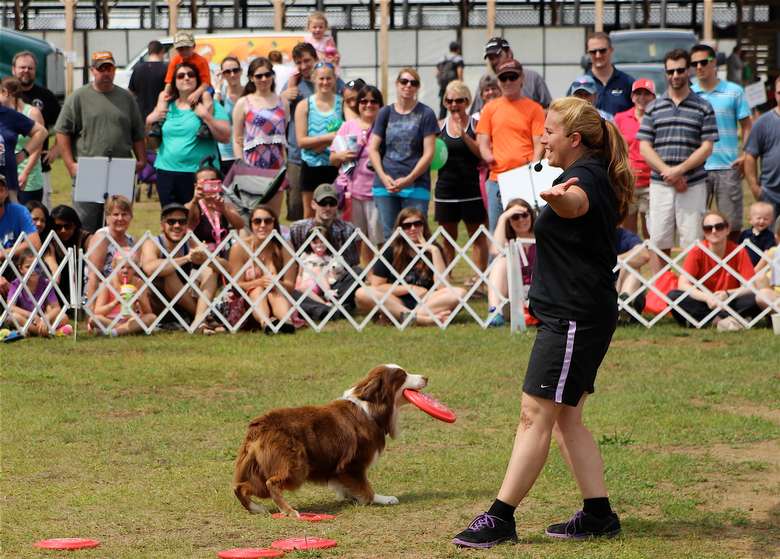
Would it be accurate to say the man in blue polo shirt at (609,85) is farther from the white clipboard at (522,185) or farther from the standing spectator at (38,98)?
the standing spectator at (38,98)

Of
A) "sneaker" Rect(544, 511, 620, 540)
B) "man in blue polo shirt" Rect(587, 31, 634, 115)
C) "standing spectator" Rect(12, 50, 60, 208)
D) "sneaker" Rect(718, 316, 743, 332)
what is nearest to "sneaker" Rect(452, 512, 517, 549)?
"sneaker" Rect(544, 511, 620, 540)

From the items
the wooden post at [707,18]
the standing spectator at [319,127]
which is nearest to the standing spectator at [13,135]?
the standing spectator at [319,127]

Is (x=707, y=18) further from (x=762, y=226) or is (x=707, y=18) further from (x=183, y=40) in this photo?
(x=183, y=40)

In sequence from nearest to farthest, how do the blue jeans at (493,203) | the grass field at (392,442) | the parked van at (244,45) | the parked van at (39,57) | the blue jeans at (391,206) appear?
the grass field at (392,442) → the blue jeans at (391,206) → the blue jeans at (493,203) → the parked van at (244,45) → the parked van at (39,57)

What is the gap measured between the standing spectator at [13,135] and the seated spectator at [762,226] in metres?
6.26

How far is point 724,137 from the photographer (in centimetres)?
1187

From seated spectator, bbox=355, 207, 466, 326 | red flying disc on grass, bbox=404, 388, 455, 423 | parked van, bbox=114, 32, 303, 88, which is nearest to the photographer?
red flying disc on grass, bbox=404, 388, 455, 423

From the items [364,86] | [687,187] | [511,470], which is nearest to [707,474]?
[511,470]

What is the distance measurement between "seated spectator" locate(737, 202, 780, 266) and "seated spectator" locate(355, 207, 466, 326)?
8.21 feet

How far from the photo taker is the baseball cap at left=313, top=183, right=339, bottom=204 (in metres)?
11.3

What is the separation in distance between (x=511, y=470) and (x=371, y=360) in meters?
4.54

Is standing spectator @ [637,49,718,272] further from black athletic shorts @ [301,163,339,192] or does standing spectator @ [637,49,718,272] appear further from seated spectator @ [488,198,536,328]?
black athletic shorts @ [301,163,339,192]

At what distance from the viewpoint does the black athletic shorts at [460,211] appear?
1216 cm

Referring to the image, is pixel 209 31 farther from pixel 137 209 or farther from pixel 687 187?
pixel 687 187
